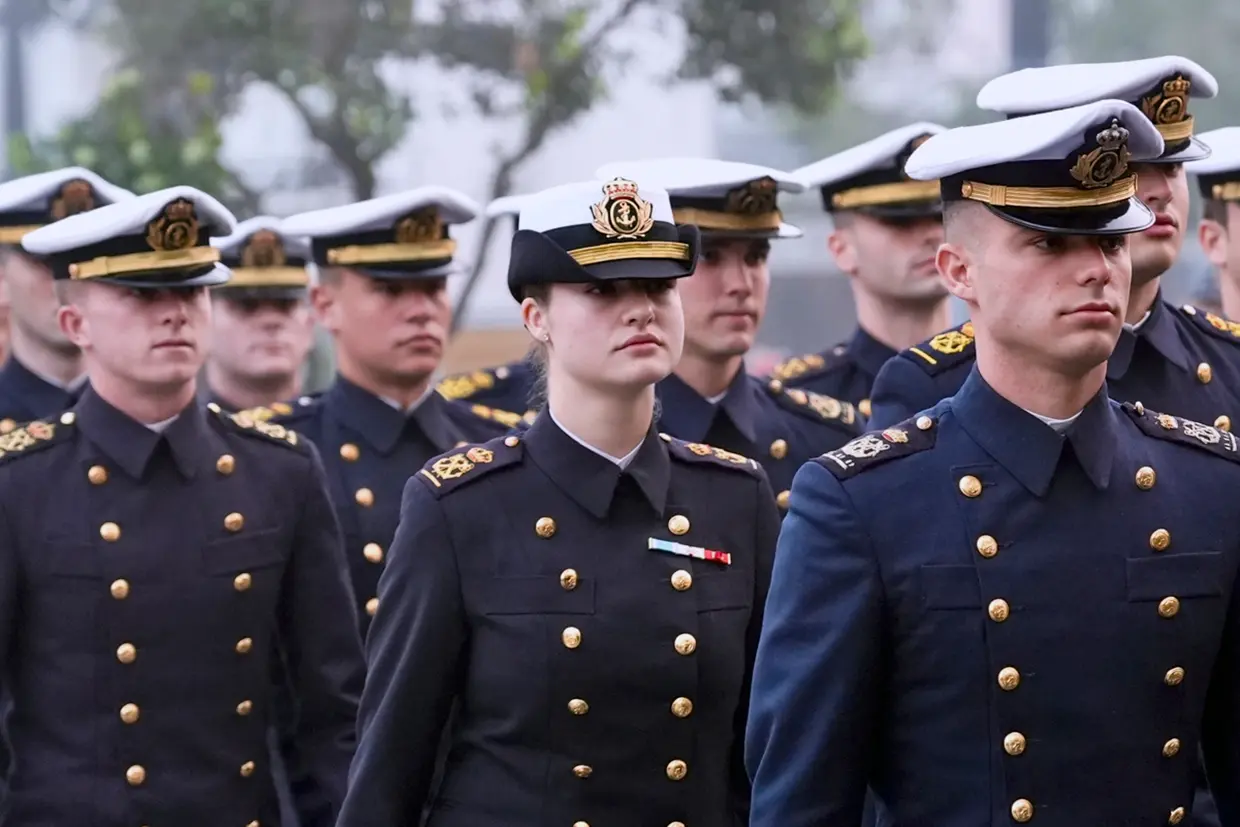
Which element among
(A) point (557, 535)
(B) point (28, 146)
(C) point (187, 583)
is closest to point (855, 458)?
(A) point (557, 535)

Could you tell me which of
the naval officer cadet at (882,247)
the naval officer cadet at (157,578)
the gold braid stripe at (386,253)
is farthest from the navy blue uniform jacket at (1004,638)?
the gold braid stripe at (386,253)

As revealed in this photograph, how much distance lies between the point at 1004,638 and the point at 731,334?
2.71 metres

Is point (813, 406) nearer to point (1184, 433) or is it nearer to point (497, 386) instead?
point (497, 386)

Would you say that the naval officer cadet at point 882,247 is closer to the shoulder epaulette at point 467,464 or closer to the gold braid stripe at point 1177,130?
the gold braid stripe at point 1177,130

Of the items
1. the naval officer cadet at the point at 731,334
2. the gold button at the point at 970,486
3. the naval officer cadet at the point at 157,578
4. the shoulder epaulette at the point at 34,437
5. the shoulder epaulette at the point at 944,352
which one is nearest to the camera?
the gold button at the point at 970,486

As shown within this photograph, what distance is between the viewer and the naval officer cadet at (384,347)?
7.60 meters

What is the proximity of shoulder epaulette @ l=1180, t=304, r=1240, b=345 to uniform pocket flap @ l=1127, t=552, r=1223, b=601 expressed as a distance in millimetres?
1607

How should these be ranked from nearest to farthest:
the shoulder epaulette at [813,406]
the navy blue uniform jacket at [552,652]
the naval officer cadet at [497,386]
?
1. the navy blue uniform jacket at [552,652]
2. the shoulder epaulette at [813,406]
3. the naval officer cadet at [497,386]

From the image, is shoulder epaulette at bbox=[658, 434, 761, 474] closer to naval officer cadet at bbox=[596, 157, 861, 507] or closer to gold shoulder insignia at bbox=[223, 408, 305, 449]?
naval officer cadet at bbox=[596, 157, 861, 507]

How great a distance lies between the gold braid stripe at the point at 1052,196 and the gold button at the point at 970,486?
0.48m

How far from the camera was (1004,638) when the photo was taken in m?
4.04

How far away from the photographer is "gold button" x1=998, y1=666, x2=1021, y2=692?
402 cm

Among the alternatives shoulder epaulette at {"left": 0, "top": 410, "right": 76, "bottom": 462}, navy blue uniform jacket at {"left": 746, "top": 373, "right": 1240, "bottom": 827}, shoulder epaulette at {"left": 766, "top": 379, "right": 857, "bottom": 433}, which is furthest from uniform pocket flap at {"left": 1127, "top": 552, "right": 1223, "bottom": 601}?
shoulder epaulette at {"left": 0, "top": 410, "right": 76, "bottom": 462}

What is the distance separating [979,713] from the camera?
4.05m
